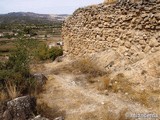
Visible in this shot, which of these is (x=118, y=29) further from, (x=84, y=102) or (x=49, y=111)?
(x=49, y=111)

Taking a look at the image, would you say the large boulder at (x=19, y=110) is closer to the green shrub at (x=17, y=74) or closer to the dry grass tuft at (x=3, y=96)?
the dry grass tuft at (x=3, y=96)

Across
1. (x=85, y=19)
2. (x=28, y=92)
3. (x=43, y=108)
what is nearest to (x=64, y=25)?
(x=85, y=19)

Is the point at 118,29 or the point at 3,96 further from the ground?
the point at 118,29

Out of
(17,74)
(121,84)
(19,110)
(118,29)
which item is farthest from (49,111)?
A: (118,29)

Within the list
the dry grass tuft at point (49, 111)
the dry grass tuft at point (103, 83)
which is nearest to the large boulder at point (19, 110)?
the dry grass tuft at point (49, 111)

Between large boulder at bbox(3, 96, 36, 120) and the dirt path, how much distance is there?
2.51ft

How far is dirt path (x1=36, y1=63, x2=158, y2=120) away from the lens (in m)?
6.19

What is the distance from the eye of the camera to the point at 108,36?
1034 centimetres

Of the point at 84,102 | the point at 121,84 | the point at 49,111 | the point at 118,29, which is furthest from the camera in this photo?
the point at 118,29

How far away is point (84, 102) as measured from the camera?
7008mm

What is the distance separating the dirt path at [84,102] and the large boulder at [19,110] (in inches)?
30.1

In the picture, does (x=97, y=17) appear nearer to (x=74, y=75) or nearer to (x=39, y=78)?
(x=74, y=75)

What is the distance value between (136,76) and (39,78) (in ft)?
10.6

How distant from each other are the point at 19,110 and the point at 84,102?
5.72ft
